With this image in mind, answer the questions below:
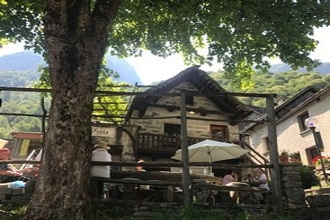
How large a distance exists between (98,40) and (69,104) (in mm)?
1365

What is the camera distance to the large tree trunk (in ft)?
15.8

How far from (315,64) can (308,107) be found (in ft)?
52.7

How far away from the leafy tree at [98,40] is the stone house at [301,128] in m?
12.8

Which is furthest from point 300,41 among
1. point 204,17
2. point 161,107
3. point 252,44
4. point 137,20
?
point 161,107

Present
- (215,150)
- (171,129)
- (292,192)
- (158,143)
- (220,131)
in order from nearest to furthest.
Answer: (292,192) < (215,150) < (158,143) < (171,129) < (220,131)

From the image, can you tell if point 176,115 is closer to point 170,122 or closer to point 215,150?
point 170,122

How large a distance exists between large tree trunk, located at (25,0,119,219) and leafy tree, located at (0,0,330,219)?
14 millimetres

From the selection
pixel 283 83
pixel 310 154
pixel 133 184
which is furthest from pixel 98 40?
pixel 283 83

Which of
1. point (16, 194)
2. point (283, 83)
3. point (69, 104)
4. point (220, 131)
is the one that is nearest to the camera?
point (69, 104)

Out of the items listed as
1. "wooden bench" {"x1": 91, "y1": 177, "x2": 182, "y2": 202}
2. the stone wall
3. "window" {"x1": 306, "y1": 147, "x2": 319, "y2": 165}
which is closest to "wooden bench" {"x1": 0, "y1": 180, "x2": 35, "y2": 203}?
"wooden bench" {"x1": 91, "y1": 177, "x2": 182, "y2": 202}

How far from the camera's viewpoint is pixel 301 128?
26641 mm

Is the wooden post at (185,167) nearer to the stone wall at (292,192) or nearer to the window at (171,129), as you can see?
the stone wall at (292,192)

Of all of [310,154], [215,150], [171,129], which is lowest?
[215,150]

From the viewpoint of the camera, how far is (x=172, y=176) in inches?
275
